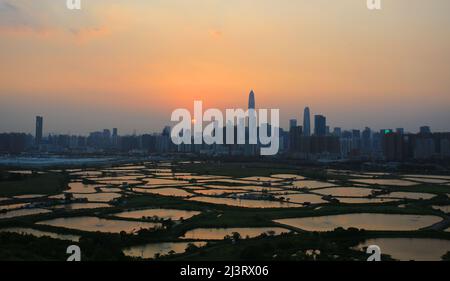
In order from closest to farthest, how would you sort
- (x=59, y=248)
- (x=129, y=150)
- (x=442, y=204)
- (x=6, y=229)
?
(x=59, y=248), (x=6, y=229), (x=442, y=204), (x=129, y=150)

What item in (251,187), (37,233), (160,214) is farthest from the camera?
(251,187)

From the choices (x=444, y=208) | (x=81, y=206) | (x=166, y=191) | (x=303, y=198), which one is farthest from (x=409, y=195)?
(x=81, y=206)

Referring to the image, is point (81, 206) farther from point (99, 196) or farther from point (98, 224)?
point (98, 224)

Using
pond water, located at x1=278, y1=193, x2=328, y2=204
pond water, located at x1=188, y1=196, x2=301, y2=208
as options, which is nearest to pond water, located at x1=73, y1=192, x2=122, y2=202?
pond water, located at x1=188, y1=196, x2=301, y2=208

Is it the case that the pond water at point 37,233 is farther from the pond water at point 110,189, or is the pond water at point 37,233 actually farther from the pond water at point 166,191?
the pond water at point 110,189

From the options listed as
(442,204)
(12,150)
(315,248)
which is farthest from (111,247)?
(12,150)
